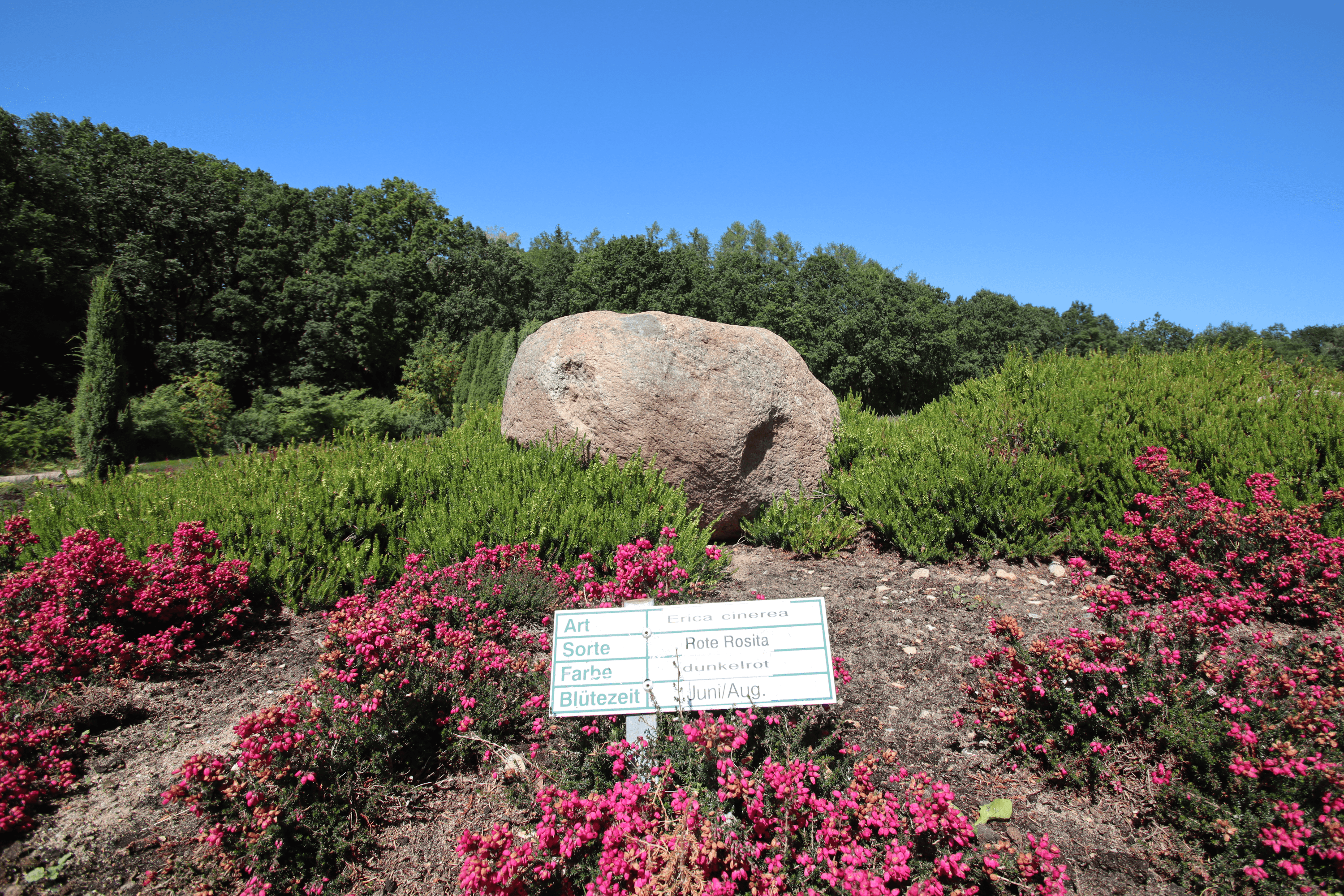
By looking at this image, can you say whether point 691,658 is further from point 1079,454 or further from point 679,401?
point 1079,454

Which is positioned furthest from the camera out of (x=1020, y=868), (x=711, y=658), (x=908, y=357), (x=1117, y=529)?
(x=908, y=357)

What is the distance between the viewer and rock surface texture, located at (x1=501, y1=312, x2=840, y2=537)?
18.1ft

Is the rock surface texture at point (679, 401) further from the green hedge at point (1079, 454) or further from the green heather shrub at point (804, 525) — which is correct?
the green hedge at point (1079, 454)

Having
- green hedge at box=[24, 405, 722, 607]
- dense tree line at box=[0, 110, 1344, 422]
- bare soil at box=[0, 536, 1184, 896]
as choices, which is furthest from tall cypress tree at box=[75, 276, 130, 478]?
bare soil at box=[0, 536, 1184, 896]

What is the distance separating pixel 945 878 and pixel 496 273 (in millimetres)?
31918

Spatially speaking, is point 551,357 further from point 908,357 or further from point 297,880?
point 908,357

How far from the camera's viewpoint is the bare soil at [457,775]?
2289mm

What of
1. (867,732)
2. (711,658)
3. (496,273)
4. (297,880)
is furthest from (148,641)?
(496,273)

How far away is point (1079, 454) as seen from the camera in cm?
548

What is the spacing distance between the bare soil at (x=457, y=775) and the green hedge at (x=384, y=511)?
0.49 m

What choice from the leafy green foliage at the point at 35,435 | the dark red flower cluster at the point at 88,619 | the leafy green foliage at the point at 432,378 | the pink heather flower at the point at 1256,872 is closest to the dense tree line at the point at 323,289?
the leafy green foliage at the point at 432,378

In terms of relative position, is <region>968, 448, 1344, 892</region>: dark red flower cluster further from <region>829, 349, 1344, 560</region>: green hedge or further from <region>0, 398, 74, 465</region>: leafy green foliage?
<region>0, 398, 74, 465</region>: leafy green foliage

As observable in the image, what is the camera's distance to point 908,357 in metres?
27.2

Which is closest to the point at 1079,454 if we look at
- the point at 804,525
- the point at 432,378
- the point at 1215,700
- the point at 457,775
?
the point at 804,525
